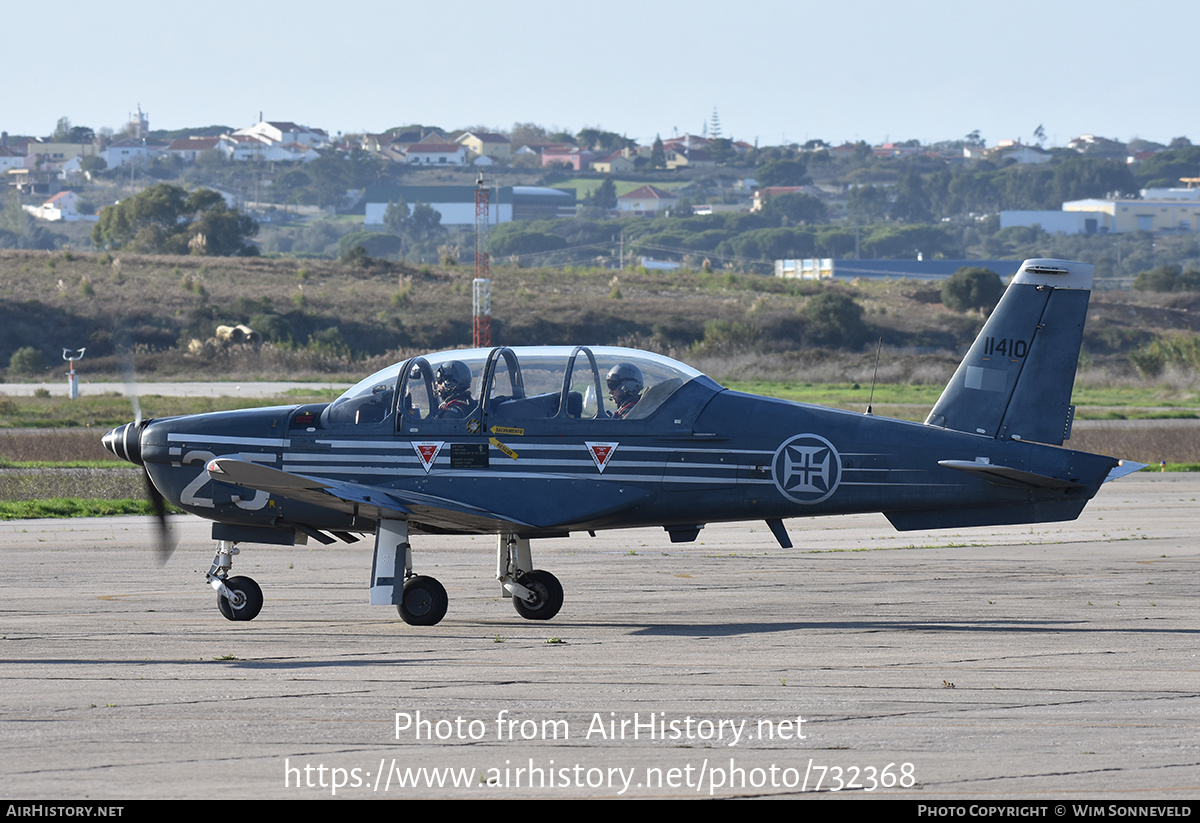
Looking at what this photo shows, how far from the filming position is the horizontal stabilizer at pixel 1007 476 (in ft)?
36.9

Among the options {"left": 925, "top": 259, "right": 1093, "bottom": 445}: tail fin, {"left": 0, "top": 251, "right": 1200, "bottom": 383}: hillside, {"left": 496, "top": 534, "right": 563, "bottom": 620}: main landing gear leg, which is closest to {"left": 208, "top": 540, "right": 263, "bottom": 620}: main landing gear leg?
{"left": 496, "top": 534, "right": 563, "bottom": 620}: main landing gear leg

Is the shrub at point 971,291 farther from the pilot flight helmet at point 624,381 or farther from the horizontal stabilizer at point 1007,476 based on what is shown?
the pilot flight helmet at point 624,381

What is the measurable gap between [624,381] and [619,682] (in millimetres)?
3411

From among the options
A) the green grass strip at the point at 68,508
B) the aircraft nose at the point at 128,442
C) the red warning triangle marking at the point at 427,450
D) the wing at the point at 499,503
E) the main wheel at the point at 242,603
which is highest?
the red warning triangle marking at the point at 427,450

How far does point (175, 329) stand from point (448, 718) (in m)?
61.5

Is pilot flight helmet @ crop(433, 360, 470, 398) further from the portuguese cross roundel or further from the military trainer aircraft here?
the portuguese cross roundel

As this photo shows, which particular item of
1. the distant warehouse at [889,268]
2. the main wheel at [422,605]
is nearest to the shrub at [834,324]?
the distant warehouse at [889,268]

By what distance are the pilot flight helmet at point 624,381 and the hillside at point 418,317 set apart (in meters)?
45.0

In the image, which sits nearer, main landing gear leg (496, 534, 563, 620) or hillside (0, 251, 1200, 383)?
main landing gear leg (496, 534, 563, 620)

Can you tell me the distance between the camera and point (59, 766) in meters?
7.05

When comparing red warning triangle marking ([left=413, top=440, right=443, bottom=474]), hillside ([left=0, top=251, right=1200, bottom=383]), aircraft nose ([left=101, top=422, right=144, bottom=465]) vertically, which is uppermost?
red warning triangle marking ([left=413, top=440, right=443, bottom=474])

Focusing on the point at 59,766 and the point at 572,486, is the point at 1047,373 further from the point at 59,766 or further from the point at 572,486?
the point at 59,766

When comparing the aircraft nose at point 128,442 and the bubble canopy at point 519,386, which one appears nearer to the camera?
the bubble canopy at point 519,386

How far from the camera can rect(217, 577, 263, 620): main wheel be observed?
12188 mm
